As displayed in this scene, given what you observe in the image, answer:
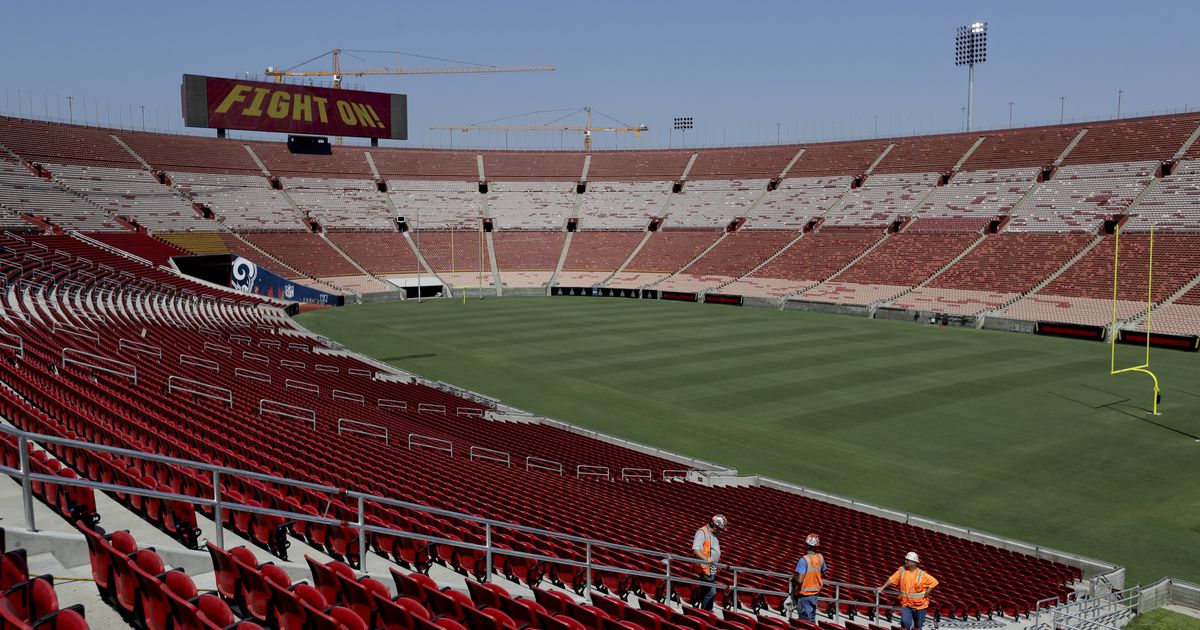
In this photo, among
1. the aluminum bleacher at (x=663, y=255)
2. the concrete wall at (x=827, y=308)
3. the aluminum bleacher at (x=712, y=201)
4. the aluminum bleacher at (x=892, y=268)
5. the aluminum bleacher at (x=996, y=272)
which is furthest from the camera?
the aluminum bleacher at (x=712, y=201)

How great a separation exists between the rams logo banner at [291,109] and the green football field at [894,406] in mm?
31171

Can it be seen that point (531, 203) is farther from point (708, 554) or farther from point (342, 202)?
point (708, 554)

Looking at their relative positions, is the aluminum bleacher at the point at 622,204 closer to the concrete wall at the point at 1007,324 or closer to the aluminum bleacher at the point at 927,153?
the aluminum bleacher at the point at 927,153

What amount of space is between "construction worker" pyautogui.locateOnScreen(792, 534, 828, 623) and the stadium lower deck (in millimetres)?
1401

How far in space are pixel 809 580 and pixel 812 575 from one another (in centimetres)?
8

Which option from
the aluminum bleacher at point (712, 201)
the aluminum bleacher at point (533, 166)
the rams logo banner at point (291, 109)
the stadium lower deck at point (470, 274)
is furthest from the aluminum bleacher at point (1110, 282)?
the rams logo banner at point (291, 109)

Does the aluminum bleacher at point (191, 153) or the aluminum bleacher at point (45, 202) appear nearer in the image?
the aluminum bleacher at point (45, 202)

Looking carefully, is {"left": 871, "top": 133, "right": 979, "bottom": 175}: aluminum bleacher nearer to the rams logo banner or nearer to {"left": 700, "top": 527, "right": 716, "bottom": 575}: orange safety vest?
the rams logo banner

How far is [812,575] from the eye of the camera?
999 centimetres

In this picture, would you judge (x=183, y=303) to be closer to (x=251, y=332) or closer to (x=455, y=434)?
(x=251, y=332)

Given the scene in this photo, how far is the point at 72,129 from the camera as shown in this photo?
73375mm

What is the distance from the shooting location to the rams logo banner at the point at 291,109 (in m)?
72.5

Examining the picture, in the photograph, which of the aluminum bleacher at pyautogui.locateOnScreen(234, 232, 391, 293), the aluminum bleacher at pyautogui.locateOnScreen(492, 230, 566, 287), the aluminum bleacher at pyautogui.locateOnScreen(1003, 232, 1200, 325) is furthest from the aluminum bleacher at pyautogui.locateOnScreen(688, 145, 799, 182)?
the aluminum bleacher at pyautogui.locateOnScreen(234, 232, 391, 293)

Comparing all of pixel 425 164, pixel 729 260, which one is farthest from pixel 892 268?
pixel 425 164
